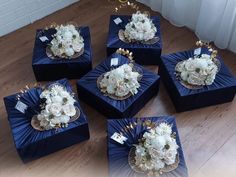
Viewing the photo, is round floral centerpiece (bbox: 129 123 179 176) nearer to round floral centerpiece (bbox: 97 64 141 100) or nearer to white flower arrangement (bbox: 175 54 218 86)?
round floral centerpiece (bbox: 97 64 141 100)

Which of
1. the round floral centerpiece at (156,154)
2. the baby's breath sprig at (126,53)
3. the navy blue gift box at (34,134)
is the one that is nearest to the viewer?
the round floral centerpiece at (156,154)

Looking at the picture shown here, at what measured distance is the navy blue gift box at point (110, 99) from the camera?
6.62 feet

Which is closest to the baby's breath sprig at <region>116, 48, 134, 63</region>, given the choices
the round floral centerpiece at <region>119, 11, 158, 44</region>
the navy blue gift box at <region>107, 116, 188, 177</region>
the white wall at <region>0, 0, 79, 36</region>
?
the round floral centerpiece at <region>119, 11, 158, 44</region>

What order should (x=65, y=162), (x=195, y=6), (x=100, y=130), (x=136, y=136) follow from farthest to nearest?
(x=195, y=6) → (x=100, y=130) → (x=65, y=162) → (x=136, y=136)

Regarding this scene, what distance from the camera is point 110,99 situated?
2.03 m

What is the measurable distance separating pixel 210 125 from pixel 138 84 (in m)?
0.55

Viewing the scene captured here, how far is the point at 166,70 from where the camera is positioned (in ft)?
7.23

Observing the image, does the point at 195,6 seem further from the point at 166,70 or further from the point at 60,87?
the point at 60,87

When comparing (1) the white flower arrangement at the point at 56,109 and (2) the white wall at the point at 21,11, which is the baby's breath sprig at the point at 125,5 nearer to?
(2) the white wall at the point at 21,11

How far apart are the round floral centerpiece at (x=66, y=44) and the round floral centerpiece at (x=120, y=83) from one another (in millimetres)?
352

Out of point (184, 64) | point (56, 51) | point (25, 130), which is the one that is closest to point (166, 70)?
point (184, 64)

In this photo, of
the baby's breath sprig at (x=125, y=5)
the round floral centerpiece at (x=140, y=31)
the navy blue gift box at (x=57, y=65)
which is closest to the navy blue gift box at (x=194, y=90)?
the round floral centerpiece at (x=140, y=31)

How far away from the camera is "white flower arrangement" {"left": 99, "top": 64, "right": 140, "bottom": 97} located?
2012 millimetres

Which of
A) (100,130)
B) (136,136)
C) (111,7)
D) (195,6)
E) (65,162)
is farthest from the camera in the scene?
(111,7)
